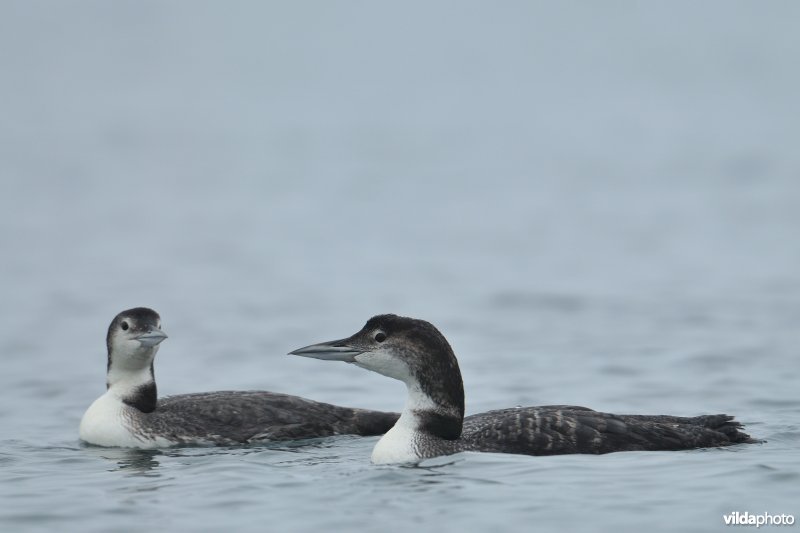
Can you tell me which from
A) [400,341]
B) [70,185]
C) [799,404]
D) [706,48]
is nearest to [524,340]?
[799,404]

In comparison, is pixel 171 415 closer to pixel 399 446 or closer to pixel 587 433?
pixel 399 446

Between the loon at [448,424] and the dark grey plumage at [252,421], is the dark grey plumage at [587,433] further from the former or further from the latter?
the dark grey plumage at [252,421]

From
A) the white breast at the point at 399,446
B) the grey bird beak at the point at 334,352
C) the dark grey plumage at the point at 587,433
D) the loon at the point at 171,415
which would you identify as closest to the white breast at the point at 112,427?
the loon at the point at 171,415

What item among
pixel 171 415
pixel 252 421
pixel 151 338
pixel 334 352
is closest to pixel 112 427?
pixel 171 415

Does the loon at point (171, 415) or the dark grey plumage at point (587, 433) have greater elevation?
the loon at point (171, 415)

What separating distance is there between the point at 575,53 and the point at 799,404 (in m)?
45.0

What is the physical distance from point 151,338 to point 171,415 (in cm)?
60

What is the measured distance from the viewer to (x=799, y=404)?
14.2 m

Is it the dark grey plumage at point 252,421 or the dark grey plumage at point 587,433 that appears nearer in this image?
the dark grey plumage at point 587,433

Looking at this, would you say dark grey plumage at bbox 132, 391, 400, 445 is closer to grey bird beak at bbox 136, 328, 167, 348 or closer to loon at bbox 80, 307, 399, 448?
loon at bbox 80, 307, 399, 448

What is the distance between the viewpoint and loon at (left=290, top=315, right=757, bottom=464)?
11.2 m

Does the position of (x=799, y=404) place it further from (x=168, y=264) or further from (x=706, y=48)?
(x=706, y=48)

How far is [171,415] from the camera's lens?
1292 cm

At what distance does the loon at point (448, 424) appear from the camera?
11219 mm
